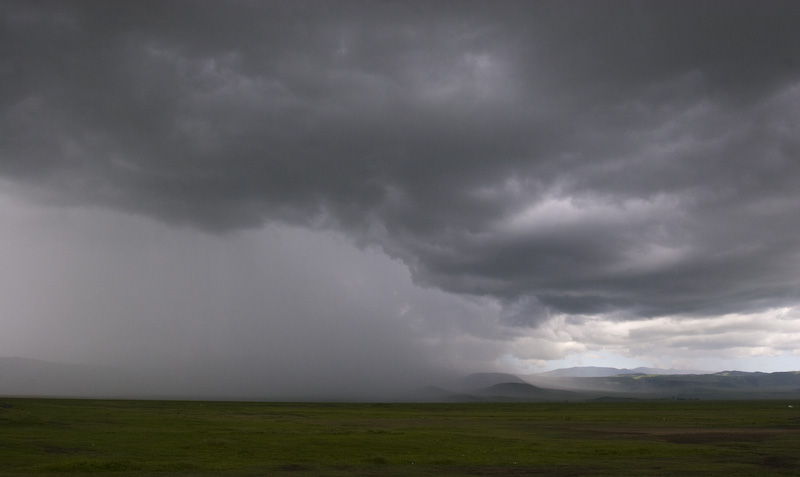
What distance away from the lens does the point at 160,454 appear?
48875 mm

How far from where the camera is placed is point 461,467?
4431cm

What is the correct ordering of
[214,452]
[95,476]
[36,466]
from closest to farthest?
1. [95,476]
2. [36,466]
3. [214,452]

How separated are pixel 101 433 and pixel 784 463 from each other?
73.7m

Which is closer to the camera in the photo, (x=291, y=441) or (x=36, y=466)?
(x=36, y=466)

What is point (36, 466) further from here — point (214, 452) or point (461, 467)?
point (461, 467)

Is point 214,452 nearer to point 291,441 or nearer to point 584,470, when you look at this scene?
point 291,441

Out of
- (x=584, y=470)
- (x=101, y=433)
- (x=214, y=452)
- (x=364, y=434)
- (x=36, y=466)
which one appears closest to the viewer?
(x=36, y=466)

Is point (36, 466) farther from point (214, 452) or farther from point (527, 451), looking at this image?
point (527, 451)

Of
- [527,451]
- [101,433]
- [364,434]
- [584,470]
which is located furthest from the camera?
[364,434]

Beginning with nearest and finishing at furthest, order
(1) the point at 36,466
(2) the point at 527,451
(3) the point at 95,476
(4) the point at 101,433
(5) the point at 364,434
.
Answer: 1. (3) the point at 95,476
2. (1) the point at 36,466
3. (2) the point at 527,451
4. (4) the point at 101,433
5. (5) the point at 364,434

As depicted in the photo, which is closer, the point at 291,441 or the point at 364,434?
the point at 291,441

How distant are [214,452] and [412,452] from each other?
19066 millimetres

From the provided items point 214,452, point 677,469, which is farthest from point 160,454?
point 677,469

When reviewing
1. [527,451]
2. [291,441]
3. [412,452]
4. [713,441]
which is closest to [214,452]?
[291,441]
